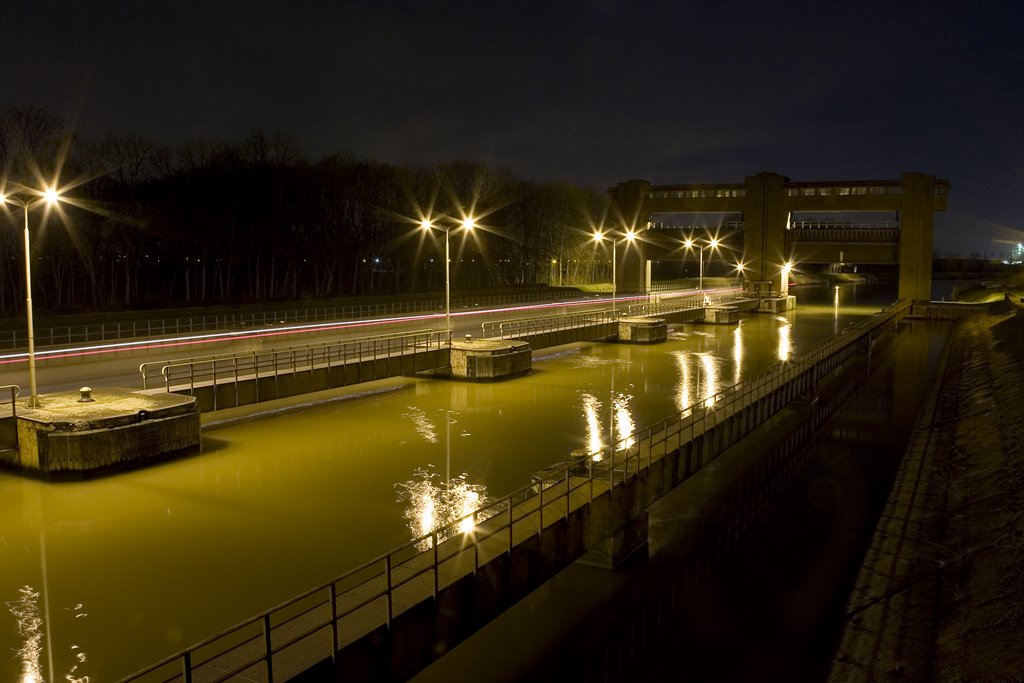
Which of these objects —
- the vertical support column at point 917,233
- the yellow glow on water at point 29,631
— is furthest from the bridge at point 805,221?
the yellow glow on water at point 29,631

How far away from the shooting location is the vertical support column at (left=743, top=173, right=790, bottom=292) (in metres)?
86.8

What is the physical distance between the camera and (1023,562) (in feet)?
42.1

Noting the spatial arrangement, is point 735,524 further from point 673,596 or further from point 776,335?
point 776,335

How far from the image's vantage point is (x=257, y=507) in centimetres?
1767

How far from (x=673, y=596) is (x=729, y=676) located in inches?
103

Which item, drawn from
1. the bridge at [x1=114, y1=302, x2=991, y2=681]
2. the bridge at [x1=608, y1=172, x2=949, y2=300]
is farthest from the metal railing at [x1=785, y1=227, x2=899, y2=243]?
the bridge at [x1=114, y1=302, x2=991, y2=681]

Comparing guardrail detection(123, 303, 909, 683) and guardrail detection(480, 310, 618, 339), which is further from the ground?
guardrail detection(480, 310, 618, 339)

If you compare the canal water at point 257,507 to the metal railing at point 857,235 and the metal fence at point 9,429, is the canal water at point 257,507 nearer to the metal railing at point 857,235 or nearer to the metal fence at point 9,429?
the metal fence at point 9,429

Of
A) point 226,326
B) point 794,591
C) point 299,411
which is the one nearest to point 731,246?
point 226,326

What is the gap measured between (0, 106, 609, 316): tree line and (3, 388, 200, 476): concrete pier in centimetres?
2573

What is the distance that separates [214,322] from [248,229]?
51.1 feet

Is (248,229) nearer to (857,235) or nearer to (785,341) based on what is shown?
(785,341)

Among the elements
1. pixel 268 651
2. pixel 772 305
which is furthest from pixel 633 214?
pixel 268 651

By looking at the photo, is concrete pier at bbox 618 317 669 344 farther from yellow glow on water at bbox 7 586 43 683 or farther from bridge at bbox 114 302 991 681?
yellow glow on water at bbox 7 586 43 683
